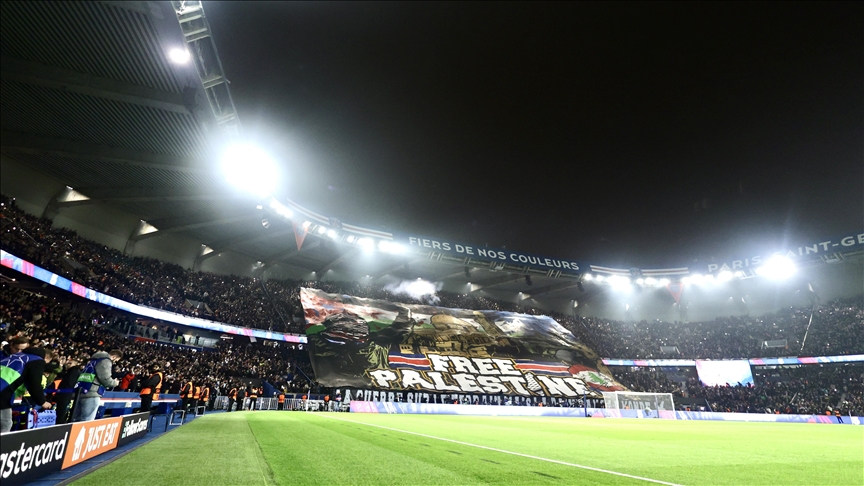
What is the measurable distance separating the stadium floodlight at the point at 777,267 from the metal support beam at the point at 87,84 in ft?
165

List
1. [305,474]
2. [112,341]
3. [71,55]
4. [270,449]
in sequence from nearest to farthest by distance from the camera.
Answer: [305,474], [270,449], [71,55], [112,341]

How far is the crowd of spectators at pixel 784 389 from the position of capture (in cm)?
3441

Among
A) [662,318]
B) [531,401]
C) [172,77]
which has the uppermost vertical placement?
[172,77]

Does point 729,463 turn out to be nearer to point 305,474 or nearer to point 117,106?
point 305,474

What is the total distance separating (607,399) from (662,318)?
91.2 feet

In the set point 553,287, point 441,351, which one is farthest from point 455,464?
point 553,287

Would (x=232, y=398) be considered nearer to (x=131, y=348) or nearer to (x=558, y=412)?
(x=131, y=348)

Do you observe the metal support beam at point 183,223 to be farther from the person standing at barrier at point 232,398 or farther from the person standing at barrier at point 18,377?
the person standing at barrier at point 18,377

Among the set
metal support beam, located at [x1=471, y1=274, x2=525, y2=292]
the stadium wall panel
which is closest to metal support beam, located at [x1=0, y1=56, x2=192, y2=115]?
the stadium wall panel

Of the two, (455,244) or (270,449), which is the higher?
(455,244)

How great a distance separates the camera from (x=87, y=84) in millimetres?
16266

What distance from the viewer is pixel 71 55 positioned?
15.3 m

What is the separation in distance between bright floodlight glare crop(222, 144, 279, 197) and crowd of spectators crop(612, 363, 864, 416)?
133ft

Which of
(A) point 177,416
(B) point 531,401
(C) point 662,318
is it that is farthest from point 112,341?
(C) point 662,318
